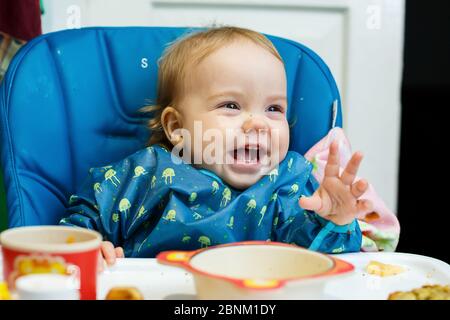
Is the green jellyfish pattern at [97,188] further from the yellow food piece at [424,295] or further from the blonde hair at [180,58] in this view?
the yellow food piece at [424,295]

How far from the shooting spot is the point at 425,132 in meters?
2.64

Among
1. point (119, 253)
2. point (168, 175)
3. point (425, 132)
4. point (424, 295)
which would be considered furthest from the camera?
point (425, 132)

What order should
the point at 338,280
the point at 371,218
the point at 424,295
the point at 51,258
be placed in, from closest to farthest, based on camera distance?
the point at 51,258, the point at 424,295, the point at 338,280, the point at 371,218

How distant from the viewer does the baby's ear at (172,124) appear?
4.06 ft

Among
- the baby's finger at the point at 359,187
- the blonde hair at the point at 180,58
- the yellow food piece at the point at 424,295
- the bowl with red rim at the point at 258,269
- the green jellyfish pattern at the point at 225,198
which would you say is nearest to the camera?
the bowl with red rim at the point at 258,269

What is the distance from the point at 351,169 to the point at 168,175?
38 cm

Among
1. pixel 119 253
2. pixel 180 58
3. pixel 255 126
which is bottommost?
pixel 119 253

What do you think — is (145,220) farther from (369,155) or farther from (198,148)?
(369,155)

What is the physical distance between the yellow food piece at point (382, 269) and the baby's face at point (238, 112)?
0.96ft

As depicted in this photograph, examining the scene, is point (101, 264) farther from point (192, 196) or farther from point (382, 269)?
point (382, 269)

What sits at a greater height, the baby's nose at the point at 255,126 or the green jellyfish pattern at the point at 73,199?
the baby's nose at the point at 255,126

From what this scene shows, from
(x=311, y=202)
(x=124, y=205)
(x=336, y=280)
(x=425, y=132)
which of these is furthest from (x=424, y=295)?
(x=425, y=132)

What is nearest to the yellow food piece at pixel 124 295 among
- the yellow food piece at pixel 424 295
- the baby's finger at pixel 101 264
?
the baby's finger at pixel 101 264

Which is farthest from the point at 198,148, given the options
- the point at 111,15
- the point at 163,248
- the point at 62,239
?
the point at 111,15
